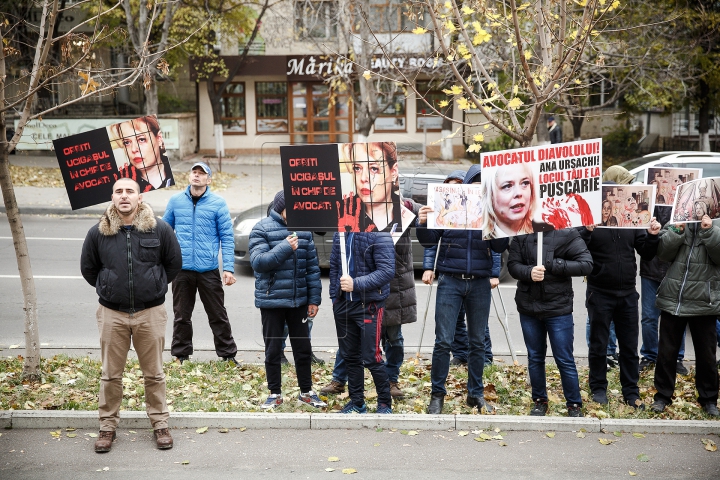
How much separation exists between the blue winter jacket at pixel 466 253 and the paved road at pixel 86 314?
1.82 meters

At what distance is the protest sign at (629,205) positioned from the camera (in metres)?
6.46

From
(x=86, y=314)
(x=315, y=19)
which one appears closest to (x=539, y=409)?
(x=86, y=314)

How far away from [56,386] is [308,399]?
2286 mm

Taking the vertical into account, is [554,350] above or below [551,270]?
below

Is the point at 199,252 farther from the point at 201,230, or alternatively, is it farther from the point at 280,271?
the point at 280,271

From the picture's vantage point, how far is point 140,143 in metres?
7.10

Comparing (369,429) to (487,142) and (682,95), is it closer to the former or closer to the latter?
(682,95)

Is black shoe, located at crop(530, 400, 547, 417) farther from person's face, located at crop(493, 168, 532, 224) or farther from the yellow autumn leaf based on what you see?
the yellow autumn leaf

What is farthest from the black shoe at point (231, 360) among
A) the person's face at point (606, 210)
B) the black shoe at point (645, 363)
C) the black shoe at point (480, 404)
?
the black shoe at point (645, 363)

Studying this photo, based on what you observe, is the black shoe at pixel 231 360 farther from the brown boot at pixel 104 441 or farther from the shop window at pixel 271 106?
the shop window at pixel 271 106

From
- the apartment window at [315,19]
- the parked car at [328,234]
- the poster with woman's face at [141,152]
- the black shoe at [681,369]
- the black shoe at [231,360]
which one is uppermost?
the apartment window at [315,19]

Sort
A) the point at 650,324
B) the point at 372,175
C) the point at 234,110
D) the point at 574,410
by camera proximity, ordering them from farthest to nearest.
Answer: the point at 234,110, the point at 650,324, the point at 574,410, the point at 372,175

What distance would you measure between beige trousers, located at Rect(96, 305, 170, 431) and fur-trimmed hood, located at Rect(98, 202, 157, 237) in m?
0.59

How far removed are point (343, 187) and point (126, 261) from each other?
177 cm
